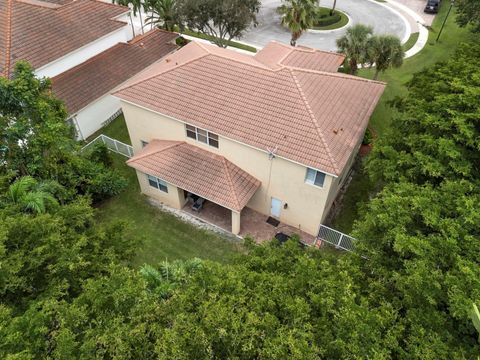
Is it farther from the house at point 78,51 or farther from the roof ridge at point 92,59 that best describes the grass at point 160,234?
the roof ridge at point 92,59

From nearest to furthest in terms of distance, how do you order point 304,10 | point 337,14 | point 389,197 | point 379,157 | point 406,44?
point 389,197
point 379,157
point 304,10
point 406,44
point 337,14

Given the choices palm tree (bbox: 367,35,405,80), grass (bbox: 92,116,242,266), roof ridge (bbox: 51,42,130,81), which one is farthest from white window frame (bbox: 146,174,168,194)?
palm tree (bbox: 367,35,405,80)

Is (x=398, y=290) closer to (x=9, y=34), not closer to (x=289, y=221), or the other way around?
(x=289, y=221)

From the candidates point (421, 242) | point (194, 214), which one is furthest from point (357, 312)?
point (194, 214)

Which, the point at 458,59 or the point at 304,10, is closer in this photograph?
the point at 458,59

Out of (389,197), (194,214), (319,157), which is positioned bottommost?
(194,214)

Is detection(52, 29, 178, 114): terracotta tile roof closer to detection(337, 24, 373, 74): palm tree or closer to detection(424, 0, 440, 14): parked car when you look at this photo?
detection(337, 24, 373, 74): palm tree

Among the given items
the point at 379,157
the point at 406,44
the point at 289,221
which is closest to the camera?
the point at 379,157
